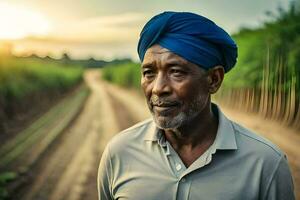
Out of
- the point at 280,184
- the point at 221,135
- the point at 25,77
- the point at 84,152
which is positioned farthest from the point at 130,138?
the point at 25,77

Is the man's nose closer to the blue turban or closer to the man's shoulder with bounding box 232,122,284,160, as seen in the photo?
the blue turban

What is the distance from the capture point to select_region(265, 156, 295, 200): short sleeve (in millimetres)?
1287

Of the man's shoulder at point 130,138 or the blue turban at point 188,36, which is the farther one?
the man's shoulder at point 130,138

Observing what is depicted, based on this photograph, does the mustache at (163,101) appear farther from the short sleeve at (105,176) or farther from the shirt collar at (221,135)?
the short sleeve at (105,176)

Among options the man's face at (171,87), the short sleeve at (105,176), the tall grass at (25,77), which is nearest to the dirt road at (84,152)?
the tall grass at (25,77)

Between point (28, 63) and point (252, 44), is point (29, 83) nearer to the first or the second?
point (28, 63)

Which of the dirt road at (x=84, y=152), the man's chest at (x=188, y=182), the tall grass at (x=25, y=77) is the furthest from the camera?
the tall grass at (x=25, y=77)

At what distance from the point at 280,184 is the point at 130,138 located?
0.44 meters

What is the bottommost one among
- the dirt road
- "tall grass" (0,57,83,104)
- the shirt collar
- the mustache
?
the dirt road

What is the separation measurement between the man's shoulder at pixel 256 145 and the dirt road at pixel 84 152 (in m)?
2.46

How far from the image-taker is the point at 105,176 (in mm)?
1522

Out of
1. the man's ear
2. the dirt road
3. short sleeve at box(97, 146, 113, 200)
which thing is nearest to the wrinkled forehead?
the man's ear

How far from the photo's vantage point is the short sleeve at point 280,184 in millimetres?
1287

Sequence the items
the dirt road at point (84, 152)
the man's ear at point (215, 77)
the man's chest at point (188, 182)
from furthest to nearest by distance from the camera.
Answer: the dirt road at point (84, 152), the man's ear at point (215, 77), the man's chest at point (188, 182)
